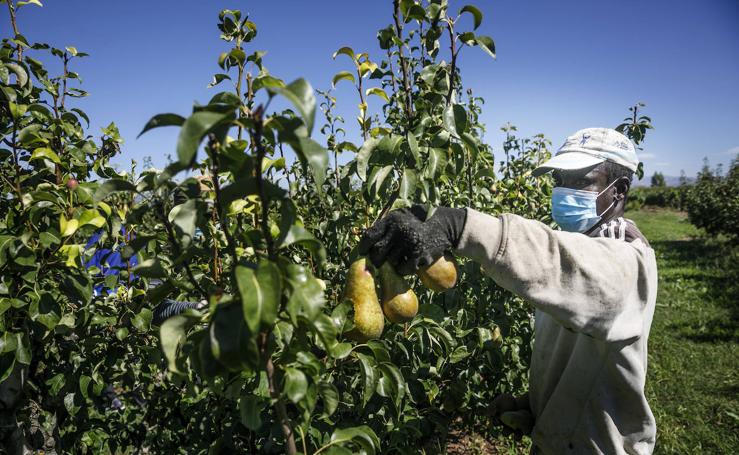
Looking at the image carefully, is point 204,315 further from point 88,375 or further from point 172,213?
point 88,375

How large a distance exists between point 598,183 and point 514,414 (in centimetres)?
113

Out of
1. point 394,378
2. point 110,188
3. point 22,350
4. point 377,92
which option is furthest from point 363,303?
point 22,350

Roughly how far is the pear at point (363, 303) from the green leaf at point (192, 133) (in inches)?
30.8

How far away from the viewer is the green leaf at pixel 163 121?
87 centimetres

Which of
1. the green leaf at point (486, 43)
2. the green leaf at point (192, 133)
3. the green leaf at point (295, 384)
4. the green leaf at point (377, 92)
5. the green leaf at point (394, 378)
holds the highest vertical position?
the green leaf at point (486, 43)

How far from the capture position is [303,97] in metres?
0.78

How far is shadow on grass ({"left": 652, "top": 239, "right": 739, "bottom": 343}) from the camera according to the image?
271 inches

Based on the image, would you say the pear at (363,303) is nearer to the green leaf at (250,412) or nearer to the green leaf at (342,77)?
the green leaf at (250,412)

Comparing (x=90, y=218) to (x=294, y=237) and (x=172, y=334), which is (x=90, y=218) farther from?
(x=294, y=237)

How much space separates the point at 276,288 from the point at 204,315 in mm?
342

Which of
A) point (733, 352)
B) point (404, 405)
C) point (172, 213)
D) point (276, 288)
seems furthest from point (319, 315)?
point (733, 352)

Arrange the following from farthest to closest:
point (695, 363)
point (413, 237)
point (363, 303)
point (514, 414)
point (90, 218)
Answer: point (695, 363)
point (514, 414)
point (90, 218)
point (363, 303)
point (413, 237)

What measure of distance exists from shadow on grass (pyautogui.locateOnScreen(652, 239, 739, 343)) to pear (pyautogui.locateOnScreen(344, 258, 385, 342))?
717cm

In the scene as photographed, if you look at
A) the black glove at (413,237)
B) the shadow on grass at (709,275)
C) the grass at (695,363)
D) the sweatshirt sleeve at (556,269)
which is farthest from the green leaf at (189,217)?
the shadow on grass at (709,275)
